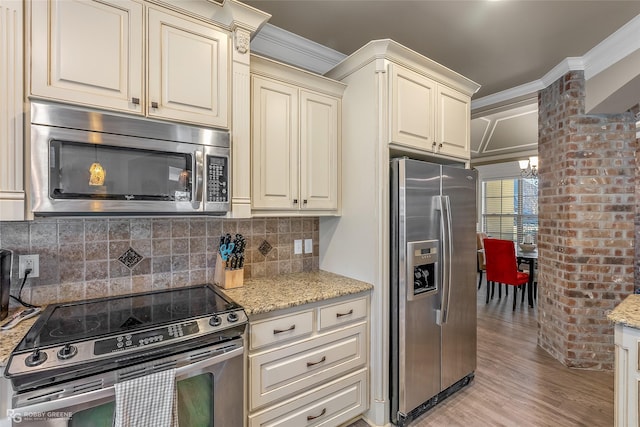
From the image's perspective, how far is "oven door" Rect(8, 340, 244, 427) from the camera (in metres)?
1.12

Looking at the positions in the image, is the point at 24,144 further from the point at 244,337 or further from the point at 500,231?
the point at 500,231

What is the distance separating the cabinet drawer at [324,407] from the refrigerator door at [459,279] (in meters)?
0.69

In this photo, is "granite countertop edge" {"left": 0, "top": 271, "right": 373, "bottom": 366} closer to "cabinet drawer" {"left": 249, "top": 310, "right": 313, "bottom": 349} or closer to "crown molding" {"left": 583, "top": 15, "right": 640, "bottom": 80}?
"cabinet drawer" {"left": 249, "top": 310, "right": 313, "bottom": 349}

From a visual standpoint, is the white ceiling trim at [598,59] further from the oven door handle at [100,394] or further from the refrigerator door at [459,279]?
the oven door handle at [100,394]

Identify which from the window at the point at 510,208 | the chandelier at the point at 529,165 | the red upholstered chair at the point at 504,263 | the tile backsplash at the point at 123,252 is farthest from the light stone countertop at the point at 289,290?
the window at the point at 510,208

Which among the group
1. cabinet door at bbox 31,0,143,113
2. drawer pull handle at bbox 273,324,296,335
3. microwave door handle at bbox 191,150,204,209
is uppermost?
cabinet door at bbox 31,0,143,113

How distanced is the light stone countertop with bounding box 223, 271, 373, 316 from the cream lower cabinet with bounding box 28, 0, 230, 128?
39.6 inches

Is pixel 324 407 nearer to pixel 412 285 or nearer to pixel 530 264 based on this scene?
pixel 412 285

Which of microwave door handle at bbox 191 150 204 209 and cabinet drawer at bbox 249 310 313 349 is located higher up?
microwave door handle at bbox 191 150 204 209

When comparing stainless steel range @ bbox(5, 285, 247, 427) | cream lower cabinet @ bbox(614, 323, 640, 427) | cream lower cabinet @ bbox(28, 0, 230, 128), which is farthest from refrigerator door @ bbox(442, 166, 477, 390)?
cream lower cabinet @ bbox(28, 0, 230, 128)

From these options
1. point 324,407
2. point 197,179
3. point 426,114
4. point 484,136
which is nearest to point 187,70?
point 197,179

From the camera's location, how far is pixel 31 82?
51.3 inches

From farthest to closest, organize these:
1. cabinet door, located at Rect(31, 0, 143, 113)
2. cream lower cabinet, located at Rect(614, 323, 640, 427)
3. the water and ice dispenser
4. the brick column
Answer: the brick column
the water and ice dispenser
cream lower cabinet, located at Rect(614, 323, 640, 427)
cabinet door, located at Rect(31, 0, 143, 113)

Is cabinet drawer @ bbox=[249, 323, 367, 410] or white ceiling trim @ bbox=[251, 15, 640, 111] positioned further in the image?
white ceiling trim @ bbox=[251, 15, 640, 111]
